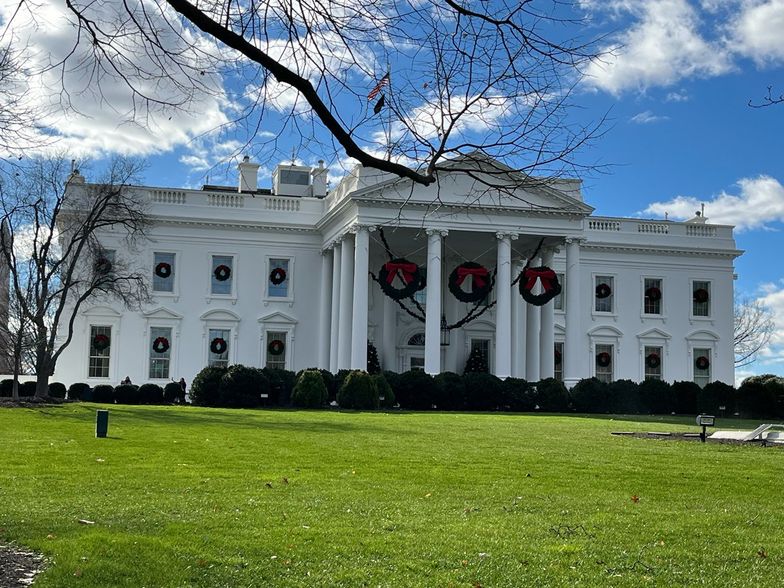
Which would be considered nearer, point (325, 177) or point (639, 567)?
point (639, 567)

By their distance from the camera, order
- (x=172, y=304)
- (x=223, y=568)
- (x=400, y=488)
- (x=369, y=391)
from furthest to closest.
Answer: (x=172, y=304), (x=369, y=391), (x=400, y=488), (x=223, y=568)

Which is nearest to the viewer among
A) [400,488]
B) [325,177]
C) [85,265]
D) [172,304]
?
[400,488]

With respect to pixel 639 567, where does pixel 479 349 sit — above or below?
above

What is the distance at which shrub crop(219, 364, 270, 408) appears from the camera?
33812 mm

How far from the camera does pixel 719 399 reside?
119 ft

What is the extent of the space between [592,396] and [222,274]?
1864cm

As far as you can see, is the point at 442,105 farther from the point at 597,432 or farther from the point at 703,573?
the point at 597,432

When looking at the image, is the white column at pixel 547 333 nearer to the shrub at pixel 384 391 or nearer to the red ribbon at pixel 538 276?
the red ribbon at pixel 538 276

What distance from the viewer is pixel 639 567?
24.3 ft

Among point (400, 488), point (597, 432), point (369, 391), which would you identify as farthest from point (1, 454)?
point (369, 391)

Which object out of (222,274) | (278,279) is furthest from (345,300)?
(222,274)

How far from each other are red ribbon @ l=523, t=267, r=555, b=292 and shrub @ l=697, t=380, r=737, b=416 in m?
7.66

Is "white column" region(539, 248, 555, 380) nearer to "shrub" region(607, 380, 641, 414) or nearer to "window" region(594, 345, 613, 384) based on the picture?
"shrub" region(607, 380, 641, 414)

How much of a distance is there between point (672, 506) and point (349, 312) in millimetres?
31633
